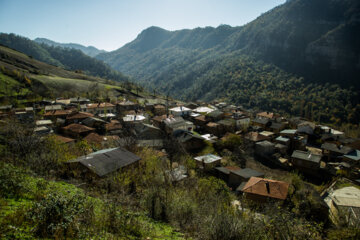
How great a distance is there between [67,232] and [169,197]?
462 centimetres

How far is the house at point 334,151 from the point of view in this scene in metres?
38.0

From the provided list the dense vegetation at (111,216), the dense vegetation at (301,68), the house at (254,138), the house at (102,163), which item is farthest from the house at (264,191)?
the dense vegetation at (301,68)

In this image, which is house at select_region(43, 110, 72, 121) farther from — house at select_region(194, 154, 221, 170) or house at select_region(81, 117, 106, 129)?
house at select_region(194, 154, 221, 170)

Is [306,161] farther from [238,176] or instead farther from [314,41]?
[314,41]

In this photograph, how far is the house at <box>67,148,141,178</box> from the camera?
10536 mm

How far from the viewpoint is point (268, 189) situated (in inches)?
732

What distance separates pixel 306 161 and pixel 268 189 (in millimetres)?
17304

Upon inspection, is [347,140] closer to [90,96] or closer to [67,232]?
[67,232]

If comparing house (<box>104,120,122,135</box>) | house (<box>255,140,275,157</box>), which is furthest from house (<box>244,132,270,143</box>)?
house (<box>104,120,122,135</box>)

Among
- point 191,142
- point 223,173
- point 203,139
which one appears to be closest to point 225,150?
point 203,139

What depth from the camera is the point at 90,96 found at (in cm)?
7025

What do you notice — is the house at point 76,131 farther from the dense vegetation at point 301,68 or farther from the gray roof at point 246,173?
the dense vegetation at point 301,68

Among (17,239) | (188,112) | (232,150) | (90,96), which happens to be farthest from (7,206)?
(90,96)

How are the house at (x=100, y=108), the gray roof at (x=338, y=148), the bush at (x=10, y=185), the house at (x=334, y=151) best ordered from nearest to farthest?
the bush at (x=10, y=185), the gray roof at (x=338, y=148), the house at (x=334, y=151), the house at (x=100, y=108)
